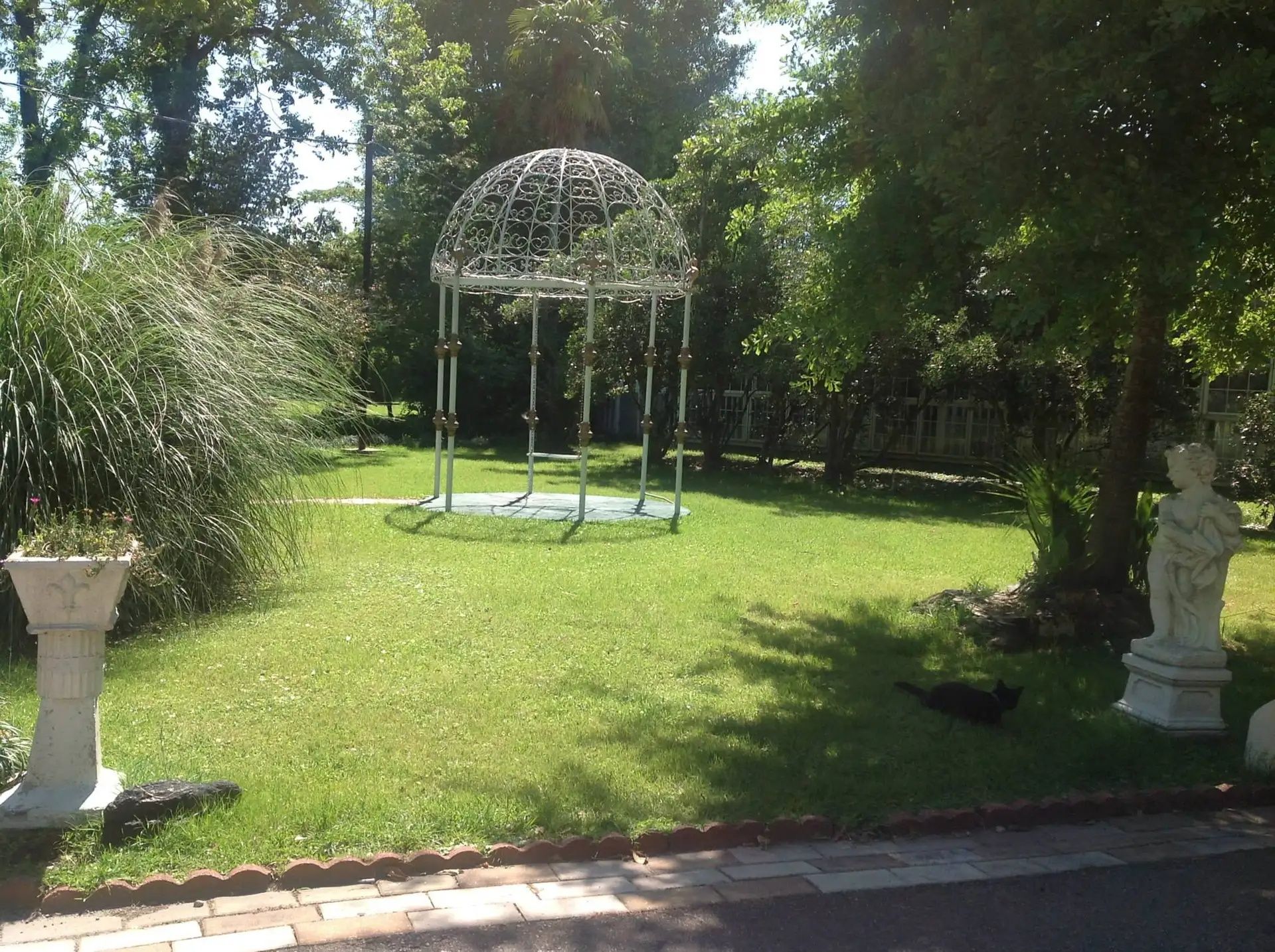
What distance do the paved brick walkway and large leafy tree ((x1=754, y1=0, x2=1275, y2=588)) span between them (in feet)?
9.04

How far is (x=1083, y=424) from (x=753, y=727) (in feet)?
50.2

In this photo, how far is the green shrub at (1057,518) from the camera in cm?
868

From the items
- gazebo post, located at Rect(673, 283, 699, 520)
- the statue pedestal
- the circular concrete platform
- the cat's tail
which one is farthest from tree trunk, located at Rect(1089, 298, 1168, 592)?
the circular concrete platform

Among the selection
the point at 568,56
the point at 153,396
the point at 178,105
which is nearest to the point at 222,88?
the point at 178,105

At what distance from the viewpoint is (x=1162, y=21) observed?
220 inches

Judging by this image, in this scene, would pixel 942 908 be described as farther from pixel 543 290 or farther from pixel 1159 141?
pixel 543 290

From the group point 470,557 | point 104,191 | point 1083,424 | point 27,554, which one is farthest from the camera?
point 1083,424

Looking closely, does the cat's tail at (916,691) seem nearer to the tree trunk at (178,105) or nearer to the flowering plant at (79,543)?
the flowering plant at (79,543)

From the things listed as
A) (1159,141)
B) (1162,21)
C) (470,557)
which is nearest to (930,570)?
(470,557)

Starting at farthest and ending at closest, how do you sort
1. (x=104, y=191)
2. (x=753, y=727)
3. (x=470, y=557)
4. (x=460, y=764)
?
(x=470, y=557)
(x=104, y=191)
(x=753, y=727)
(x=460, y=764)

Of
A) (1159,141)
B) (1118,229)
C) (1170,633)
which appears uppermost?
(1159,141)

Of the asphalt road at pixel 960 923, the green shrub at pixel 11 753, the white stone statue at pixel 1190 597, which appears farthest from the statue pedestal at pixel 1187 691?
the green shrub at pixel 11 753

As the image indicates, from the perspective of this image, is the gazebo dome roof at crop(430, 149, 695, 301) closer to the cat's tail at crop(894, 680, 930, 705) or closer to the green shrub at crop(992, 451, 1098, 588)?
the green shrub at crop(992, 451, 1098, 588)

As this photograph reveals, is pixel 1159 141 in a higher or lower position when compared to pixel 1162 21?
lower
